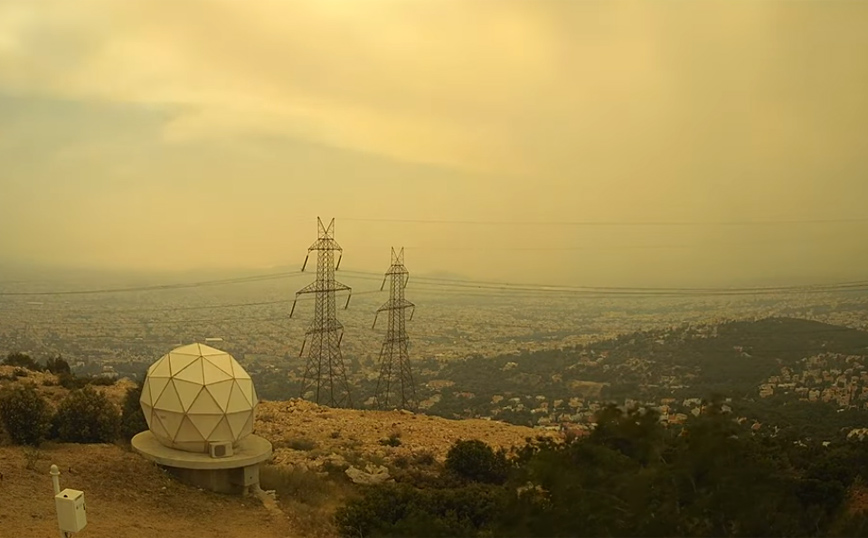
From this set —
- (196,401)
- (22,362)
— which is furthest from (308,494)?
(22,362)

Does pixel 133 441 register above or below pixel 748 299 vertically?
below

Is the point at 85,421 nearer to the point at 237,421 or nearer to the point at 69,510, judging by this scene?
the point at 237,421

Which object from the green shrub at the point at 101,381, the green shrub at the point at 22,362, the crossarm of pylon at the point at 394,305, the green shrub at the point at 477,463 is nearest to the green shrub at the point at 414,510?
the green shrub at the point at 477,463

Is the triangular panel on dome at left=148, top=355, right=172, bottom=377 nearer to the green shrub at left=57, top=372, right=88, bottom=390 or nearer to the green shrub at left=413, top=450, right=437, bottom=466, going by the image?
the green shrub at left=413, top=450, right=437, bottom=466

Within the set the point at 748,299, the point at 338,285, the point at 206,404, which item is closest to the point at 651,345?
the point at 748,299

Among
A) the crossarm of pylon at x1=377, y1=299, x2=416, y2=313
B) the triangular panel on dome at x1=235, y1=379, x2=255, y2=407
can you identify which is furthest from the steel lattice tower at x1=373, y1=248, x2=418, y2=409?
the triangular panel on dome at x1=235, y1=379, x2=255, y2=407

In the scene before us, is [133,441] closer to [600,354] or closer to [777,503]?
[777,503]
